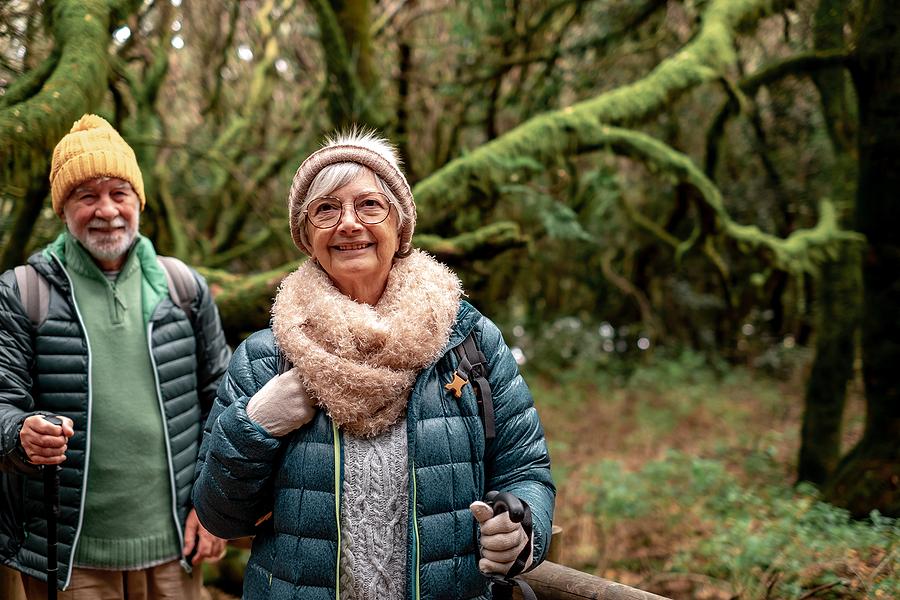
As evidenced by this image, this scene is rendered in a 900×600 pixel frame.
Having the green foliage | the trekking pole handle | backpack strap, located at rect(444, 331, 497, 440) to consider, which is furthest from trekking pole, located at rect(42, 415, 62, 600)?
the green foliage

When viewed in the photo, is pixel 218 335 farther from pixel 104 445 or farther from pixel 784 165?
pixel 784 165

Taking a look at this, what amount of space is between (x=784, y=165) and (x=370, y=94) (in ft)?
30.0

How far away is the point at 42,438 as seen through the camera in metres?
1.93

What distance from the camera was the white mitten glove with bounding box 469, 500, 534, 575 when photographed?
147 cm

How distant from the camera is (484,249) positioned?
13.5 feet

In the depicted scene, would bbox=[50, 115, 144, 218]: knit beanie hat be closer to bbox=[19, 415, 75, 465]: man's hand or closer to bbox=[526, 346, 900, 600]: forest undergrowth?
bbox=[19, 415, 75, 465]: man's hand

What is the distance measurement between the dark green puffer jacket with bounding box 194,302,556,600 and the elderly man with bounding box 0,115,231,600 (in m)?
0.75

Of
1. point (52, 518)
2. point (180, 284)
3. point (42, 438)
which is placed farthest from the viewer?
point (180, 284)

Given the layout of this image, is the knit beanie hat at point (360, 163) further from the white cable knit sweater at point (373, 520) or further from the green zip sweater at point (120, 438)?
the green zip sweater at point (120, 438)

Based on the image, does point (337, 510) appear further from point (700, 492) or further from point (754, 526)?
point (700, 492)

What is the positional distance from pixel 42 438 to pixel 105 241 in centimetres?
78

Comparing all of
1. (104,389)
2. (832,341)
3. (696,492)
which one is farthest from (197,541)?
(832,341)

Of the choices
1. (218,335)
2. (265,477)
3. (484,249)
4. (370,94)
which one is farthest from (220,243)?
(265,477)

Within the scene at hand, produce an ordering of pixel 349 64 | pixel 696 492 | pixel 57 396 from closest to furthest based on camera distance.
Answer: pixel 57 396 → pixel 349 64 → pixel 696 492
